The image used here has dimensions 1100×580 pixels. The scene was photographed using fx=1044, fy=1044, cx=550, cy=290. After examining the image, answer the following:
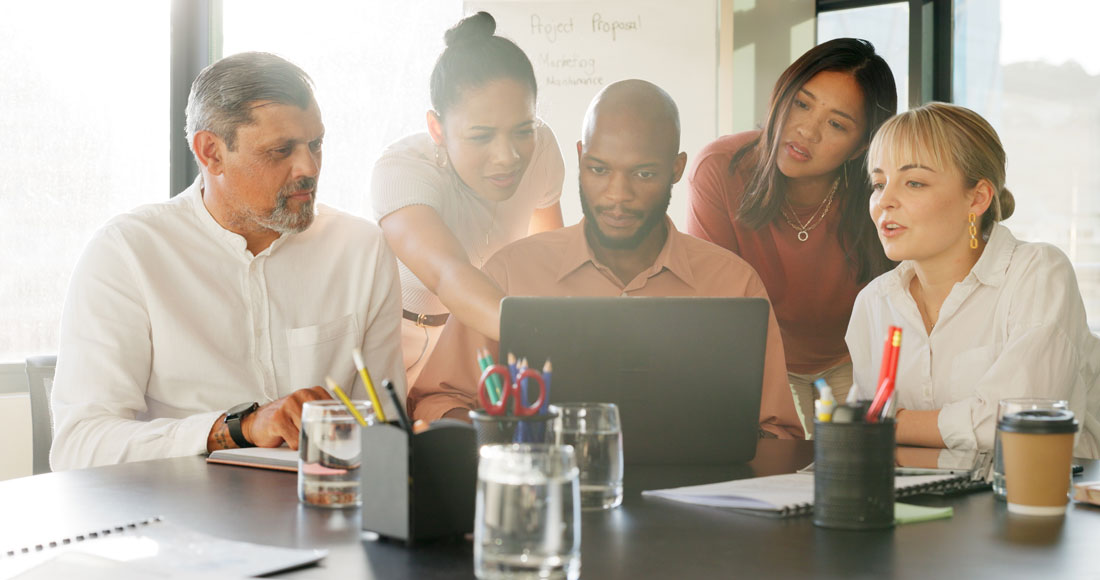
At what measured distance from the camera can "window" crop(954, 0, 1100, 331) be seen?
366 centimetres

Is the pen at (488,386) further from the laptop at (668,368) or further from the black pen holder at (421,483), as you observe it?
the laptop at (668,368)

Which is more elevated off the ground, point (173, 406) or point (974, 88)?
point (974, 88)

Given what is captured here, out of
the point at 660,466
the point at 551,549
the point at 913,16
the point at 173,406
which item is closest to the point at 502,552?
the point at 551,549

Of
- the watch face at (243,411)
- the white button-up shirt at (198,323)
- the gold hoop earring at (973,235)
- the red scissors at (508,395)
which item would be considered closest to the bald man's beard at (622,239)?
the white button-up shirt at (198,323)

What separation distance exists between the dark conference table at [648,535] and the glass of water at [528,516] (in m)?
0.07

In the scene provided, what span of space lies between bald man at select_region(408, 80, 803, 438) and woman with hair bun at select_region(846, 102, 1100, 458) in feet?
1.69

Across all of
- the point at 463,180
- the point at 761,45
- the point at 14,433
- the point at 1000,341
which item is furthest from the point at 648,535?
the point at 761,45

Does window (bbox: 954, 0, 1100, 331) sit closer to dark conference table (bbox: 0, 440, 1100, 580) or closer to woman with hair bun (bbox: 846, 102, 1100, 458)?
woman with hair bun (bbox: 846, 102, 1100, 458)

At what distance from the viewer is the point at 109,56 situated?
353 centimetres

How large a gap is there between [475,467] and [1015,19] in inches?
133

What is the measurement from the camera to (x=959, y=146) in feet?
7.69

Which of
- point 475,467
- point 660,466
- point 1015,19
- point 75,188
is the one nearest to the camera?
point 475,467

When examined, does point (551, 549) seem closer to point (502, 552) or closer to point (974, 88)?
point (502, 552)

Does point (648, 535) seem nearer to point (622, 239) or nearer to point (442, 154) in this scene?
point (622, 239)
